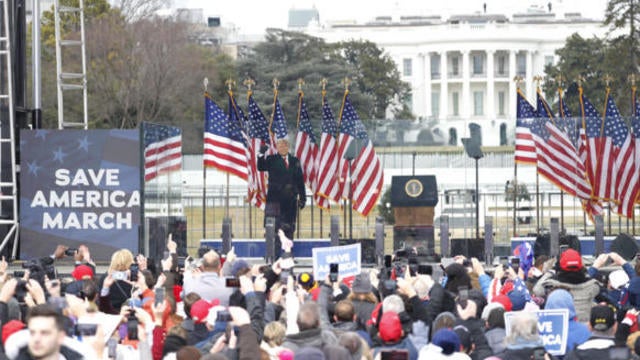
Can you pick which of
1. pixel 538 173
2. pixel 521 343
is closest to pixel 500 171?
pixel 538 173

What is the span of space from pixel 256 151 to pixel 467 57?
120120 mm

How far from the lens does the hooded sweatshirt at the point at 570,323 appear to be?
13211mm

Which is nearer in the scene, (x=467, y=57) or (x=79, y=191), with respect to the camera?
(x=79, y=191)

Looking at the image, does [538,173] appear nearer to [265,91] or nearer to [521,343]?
[521,343]

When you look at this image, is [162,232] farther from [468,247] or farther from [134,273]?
[134,273]

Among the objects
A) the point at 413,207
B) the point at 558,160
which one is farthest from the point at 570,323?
the point at 558,160

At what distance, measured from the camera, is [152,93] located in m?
69.6

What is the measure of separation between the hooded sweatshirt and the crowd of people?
0.04ft

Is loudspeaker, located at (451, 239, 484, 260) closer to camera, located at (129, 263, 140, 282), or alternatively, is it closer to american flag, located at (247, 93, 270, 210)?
american flag, located at (247, 93, 270, 210)

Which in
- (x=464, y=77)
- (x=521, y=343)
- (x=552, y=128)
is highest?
(x=464, y=77)

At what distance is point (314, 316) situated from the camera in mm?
11844

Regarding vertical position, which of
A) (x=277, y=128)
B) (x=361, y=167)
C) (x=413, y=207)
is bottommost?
(x=413, y=207)

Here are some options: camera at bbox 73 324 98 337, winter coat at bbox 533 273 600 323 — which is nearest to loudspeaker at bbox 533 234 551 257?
winter coat at bbox 533 273 600 323

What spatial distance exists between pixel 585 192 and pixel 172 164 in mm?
7391
